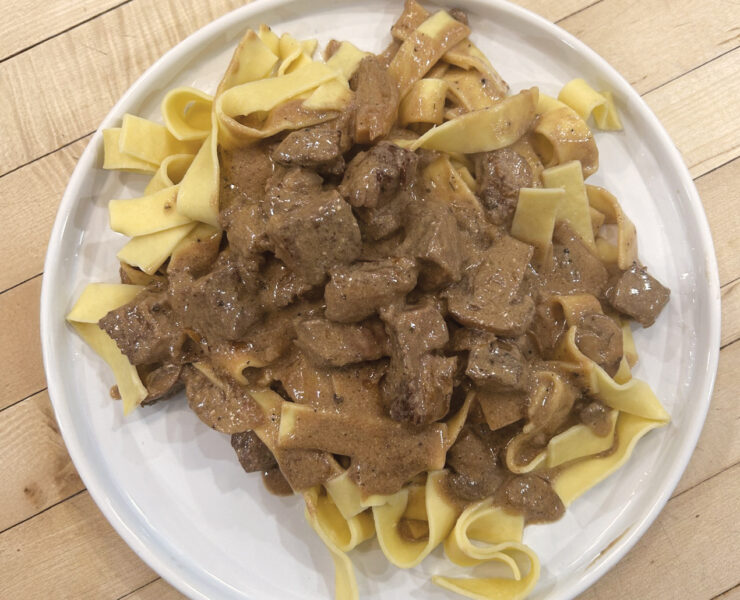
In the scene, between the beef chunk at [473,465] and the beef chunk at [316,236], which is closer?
the beef chunk at [316,236]

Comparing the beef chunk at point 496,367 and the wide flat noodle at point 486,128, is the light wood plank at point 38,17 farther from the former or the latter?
the beef chunk at point 496,367

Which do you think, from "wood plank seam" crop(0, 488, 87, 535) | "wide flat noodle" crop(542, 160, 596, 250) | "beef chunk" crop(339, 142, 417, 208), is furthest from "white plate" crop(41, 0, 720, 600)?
"beef chunk" crop(339, 142, 417, 208)

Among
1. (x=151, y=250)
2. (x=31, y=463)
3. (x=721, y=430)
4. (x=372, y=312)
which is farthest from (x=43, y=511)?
(x=721, y=430)

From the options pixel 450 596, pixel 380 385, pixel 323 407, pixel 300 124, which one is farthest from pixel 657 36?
pixel 450 596

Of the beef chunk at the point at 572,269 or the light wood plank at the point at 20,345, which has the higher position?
the light wood plank at the point at 20,345

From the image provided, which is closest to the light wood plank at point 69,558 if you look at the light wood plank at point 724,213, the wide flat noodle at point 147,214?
the wide flat noodle at point 147,214

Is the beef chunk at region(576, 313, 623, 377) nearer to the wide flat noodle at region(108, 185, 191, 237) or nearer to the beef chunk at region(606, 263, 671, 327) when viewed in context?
the beef chunk at region(606, 263, 671, 327)
